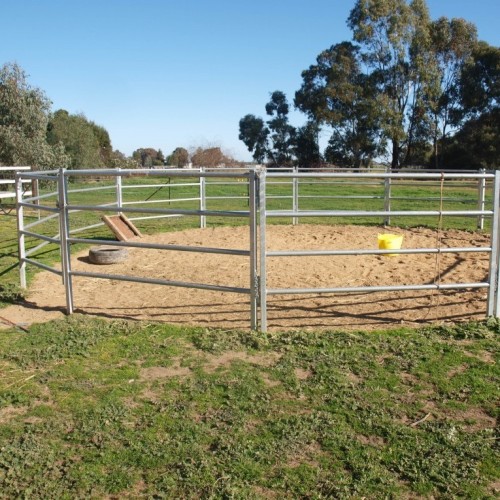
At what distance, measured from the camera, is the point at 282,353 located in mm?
4379

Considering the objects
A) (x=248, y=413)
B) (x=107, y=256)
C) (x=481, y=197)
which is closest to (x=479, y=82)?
(x=481, y=197)

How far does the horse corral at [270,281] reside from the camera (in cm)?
493

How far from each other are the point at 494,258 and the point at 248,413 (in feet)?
9.87

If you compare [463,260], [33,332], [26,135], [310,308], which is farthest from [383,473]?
[26,135]

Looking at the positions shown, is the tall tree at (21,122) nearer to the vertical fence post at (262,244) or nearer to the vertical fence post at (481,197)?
the vertical fence post at (481,197)

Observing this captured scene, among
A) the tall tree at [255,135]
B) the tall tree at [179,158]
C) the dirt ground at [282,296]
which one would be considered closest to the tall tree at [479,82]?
the tall tree at [255,135]

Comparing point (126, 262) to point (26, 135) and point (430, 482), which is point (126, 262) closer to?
point (430, 482)

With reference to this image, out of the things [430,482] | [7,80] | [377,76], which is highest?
[377,76]

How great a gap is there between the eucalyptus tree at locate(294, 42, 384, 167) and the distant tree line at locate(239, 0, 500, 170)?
0.21 ft

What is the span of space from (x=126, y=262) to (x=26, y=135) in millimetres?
16251

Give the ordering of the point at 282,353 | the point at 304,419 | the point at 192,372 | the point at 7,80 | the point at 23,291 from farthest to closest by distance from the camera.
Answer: the point at 7,80 < the point at 23,291 < the point at 282,353 < the point at 192,372 < the point at 304,419

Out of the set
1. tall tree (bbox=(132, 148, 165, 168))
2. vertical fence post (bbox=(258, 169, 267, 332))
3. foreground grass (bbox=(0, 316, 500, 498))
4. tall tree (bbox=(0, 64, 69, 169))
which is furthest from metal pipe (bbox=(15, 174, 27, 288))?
tall tree (bbox=(132, 148, 165, 168))

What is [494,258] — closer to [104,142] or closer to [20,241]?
[20,241]

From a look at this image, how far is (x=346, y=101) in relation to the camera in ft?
114
